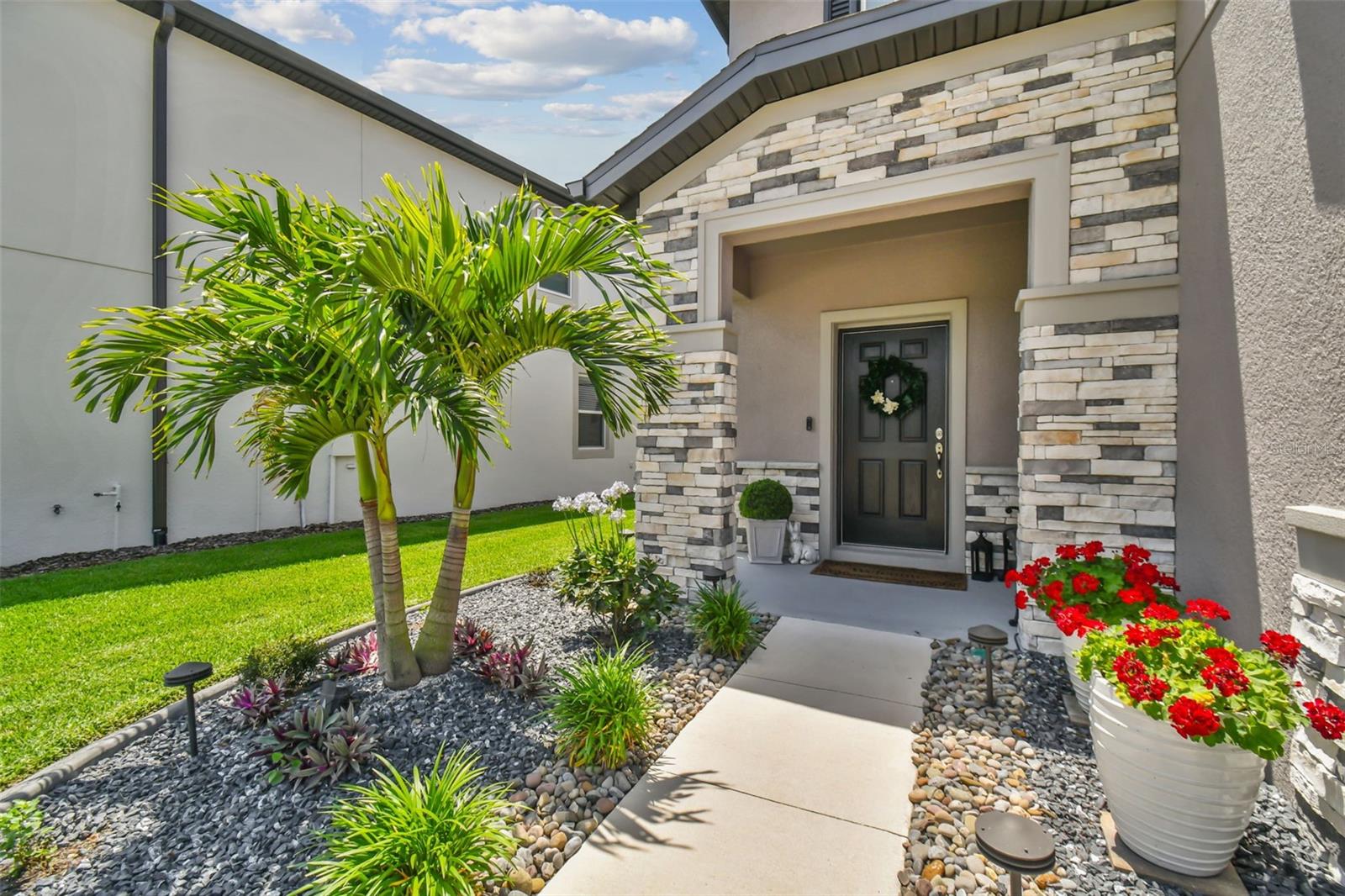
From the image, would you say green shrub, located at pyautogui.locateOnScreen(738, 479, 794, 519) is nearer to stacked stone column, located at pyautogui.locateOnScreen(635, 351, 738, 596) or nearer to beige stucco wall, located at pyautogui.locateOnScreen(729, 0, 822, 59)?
stacked stone column, located at pyautogui.locateOnScreen(635, 351, 738, 596)

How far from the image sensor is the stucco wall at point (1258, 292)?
198 cm

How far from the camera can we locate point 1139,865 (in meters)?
1.92

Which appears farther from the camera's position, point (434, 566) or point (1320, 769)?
point (434, 566)

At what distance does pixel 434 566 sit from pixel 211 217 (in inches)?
158

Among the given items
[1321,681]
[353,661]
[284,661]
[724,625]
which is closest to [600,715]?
[724,625]

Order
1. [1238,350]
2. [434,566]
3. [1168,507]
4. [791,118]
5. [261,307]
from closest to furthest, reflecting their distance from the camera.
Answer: [261,307]
[1238,350]
[1168,507]
[791,118]
[434,566]

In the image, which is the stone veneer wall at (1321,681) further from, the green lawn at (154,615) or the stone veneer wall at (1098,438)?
the green lawn at (154,615)

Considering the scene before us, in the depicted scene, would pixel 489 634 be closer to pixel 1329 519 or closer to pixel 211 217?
pixel 211 217

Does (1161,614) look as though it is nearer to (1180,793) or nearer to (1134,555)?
(1180,793)

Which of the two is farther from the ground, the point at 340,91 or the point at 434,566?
the point at 340,91

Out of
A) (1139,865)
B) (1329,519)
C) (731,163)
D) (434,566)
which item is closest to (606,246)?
(731,163)

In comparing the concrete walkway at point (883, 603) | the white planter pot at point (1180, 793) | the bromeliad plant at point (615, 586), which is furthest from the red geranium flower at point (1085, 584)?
the bromeliad plant at point (615, 586)

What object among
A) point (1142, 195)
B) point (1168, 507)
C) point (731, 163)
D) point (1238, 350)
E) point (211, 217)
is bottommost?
point (1168, 507)

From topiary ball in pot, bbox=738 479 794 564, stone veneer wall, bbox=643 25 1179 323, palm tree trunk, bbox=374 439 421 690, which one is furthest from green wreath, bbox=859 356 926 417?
palm tree trunk, bbox=374 439 421 690
